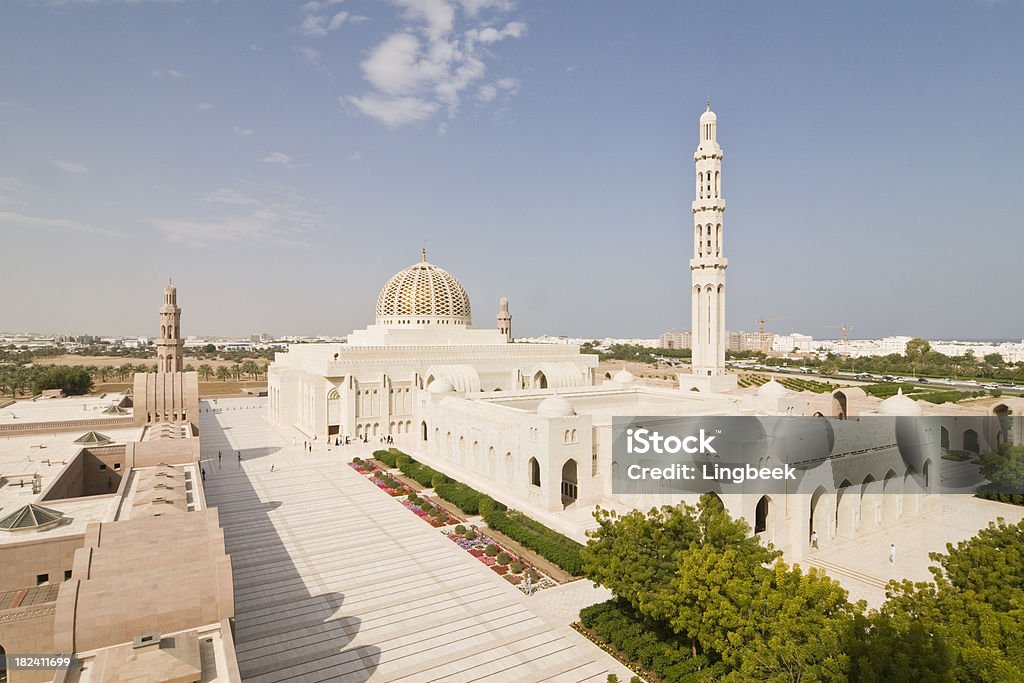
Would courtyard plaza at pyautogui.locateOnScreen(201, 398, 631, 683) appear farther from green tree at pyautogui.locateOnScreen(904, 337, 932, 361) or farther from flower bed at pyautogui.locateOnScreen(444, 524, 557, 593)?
green tree at pyautogui.locateOnScreen(904, 337, 932, 361)

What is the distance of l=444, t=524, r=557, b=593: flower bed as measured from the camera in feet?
59.2

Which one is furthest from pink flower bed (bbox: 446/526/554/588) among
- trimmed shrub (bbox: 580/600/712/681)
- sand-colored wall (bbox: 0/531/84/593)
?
sand-colored wall (bbox: 0/531/84/593)

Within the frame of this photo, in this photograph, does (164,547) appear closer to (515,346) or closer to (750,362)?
(515,346)

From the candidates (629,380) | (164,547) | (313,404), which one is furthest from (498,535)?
(313,404)

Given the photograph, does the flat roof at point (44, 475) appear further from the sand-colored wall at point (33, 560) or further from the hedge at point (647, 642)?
the hedge at point (647, 642)

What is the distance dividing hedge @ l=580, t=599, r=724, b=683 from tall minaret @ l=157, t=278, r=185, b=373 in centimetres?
4021

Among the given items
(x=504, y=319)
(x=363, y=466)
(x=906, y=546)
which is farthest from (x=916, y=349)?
(x=363, y=466)

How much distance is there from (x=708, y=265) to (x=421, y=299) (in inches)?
911

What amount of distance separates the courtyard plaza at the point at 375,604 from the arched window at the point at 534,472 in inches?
208

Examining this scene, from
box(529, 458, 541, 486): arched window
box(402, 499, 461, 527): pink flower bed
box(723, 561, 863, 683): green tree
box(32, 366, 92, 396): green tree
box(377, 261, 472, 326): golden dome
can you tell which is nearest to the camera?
box(723, 561, 863, 683): green tree

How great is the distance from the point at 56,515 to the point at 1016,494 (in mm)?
37572

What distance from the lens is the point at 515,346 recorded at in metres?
47.0

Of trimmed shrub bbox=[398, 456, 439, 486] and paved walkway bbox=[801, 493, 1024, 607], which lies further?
trimmed shrub bbox=[398, 456, 439, 486]

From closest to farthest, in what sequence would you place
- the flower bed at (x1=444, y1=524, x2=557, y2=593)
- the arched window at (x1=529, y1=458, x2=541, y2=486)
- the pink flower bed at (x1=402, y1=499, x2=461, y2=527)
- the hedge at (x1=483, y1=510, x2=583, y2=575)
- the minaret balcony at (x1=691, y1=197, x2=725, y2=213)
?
the flower bed at (x1=444, y1=524, x2=557, y2=593), the hedge at (x1=483, y1=510, x2=583, y2=575), the pink flower bed at (x1=402, y1=499, x2=461, y2=527), the arched window at (x1=529, y1=458, x2=541, y2=486), the minaret balcony at (x1=691, y1=197, x2=725, y2=213)
